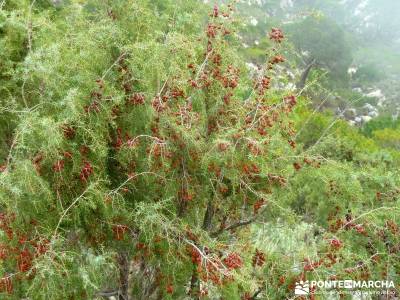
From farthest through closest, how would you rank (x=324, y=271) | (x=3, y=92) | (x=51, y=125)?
(x=3, y=92) → (x=324, y=271) → (x=51, y=125)

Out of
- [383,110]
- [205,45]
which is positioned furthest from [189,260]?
[383,110]

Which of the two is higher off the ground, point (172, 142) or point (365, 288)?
point (172, 142)

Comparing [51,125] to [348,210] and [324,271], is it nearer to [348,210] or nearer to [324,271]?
[324,271]

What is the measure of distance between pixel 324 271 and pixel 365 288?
134 centimetres

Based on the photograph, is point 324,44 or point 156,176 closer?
point 156,176

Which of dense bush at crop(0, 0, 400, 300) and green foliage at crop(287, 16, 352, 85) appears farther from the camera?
green foliage at crop(287, 16, 352, 85)

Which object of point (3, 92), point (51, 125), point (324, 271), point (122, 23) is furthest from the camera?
point (3, 92)

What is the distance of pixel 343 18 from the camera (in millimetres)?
93625

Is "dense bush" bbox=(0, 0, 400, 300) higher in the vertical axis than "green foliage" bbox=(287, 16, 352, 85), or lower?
higher

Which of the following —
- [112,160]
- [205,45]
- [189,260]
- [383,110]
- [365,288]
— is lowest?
[383,110]

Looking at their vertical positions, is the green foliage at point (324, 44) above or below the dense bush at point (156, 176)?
below

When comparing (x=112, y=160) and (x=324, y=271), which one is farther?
(x=112, y=160)

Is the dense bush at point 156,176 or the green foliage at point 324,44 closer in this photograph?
the dense bush at point 156,176

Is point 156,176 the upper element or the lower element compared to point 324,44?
upper
